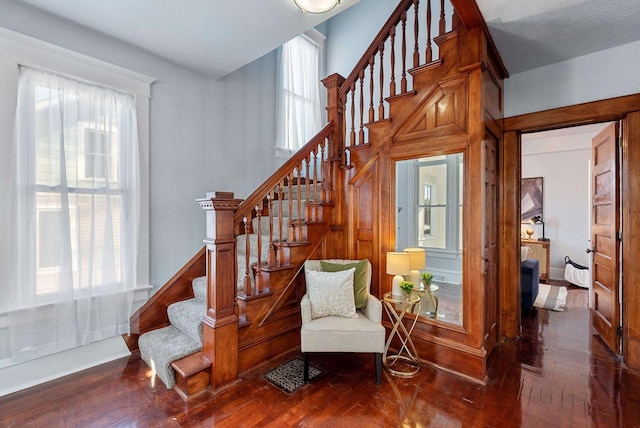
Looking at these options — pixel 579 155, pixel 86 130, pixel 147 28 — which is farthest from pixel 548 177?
pixel 86 130

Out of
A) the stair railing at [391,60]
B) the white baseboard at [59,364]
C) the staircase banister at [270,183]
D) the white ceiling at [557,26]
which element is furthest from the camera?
the stair railing at [391,60]

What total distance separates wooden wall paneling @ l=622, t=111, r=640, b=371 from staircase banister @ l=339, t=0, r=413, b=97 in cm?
225

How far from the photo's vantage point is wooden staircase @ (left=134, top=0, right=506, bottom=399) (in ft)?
7.55

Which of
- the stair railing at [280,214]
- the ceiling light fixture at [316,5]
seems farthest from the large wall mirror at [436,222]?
the ceiling light fixture at [316,5]

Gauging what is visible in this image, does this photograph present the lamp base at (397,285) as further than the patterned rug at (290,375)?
Yes

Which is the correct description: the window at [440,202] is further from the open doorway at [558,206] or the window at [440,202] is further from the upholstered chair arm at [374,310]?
the open doorway at [558,206]

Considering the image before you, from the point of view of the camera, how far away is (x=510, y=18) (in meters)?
2.27

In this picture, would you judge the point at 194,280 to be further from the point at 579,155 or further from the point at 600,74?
the point at 579,155

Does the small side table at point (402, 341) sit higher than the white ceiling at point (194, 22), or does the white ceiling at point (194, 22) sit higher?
the white ceiling at point (194, 22)

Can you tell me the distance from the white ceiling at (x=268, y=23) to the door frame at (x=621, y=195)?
0.55 metres

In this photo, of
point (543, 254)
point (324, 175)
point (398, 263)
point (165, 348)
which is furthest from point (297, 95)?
point (543, 254)

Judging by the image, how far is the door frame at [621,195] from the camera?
260cm

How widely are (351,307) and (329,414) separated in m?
0.80

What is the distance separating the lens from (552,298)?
15.2 ft
